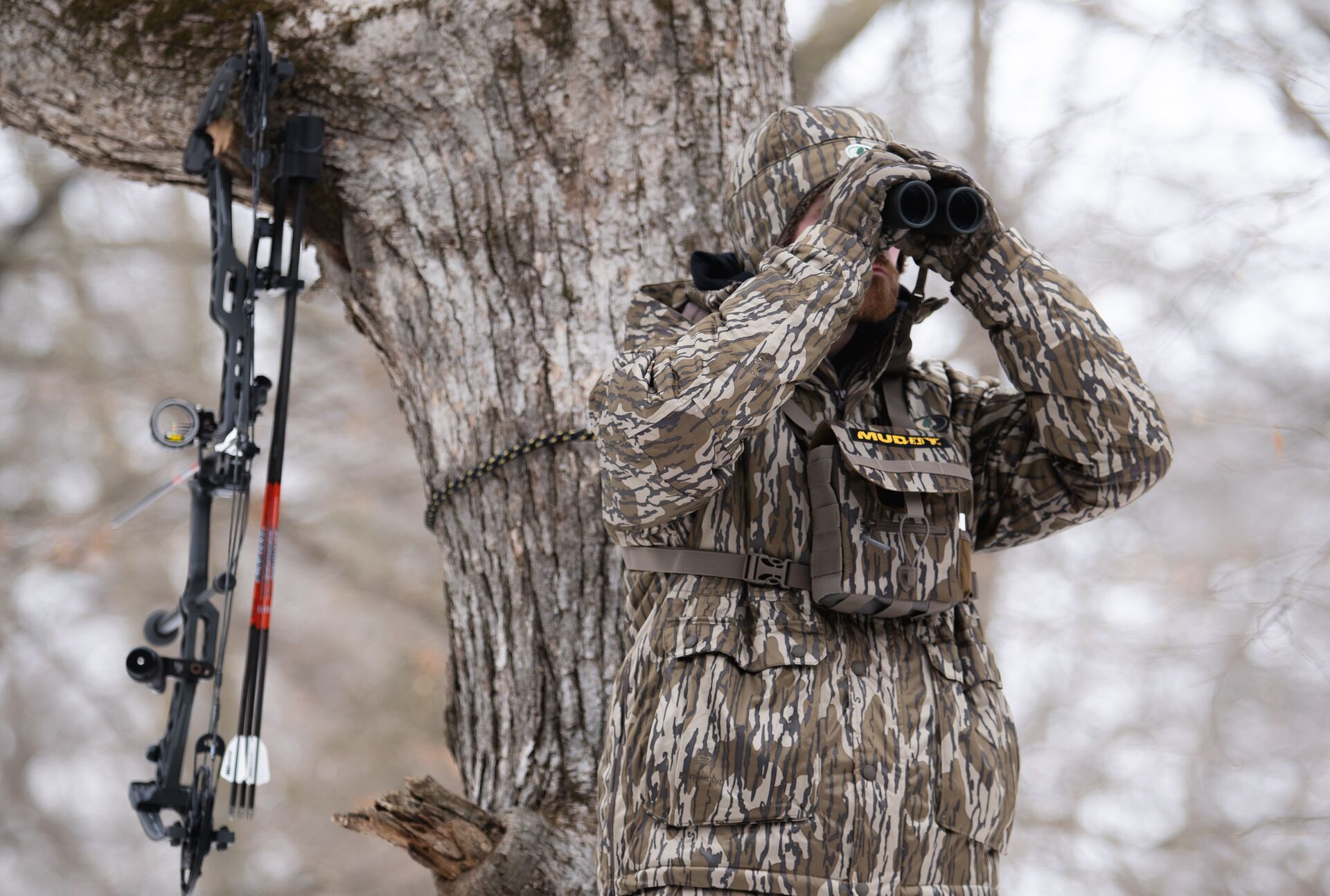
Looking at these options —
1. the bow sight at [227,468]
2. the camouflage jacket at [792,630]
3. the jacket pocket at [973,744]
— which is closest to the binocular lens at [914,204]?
the camouflage jacket at [792,630]

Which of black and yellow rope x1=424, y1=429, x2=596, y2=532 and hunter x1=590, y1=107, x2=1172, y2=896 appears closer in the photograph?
hunter x1=590, y1=107, x2=1172, y2=896

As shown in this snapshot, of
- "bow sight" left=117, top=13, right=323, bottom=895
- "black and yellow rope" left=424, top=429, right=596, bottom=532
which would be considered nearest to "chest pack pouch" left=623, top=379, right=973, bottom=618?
"black and yellow rope" left=424, top=429, right=596, bottom=532

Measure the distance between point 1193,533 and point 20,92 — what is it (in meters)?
6.99

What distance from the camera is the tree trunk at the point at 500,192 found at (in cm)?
288

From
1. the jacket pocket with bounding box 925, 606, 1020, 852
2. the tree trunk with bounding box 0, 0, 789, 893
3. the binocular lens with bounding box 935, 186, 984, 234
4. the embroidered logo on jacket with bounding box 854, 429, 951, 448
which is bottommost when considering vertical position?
the jacket pocket with bounding box 925, 606, 1020, 852

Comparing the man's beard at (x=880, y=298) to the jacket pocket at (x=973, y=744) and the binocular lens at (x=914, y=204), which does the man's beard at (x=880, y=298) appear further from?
the jacket pocket at (x=973, y=744)

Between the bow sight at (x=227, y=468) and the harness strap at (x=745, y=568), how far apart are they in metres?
1.04

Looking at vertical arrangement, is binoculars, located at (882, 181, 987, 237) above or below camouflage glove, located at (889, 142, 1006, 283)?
below

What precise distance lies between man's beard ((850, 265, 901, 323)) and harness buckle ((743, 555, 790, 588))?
0.45 m

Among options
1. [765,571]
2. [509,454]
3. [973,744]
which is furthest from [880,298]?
[509,454]

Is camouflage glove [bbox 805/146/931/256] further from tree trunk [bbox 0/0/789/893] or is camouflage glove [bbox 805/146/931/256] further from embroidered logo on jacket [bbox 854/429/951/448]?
tree trunk [bbox 0/0/789/893]

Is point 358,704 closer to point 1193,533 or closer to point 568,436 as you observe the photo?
point 1193,533

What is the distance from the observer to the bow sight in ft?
8.40

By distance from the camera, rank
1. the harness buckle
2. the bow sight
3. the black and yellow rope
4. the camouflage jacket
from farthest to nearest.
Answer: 1. the black and yellow rope
2. the bow sight
3. the harness buckle
4. the camouflage jacket
